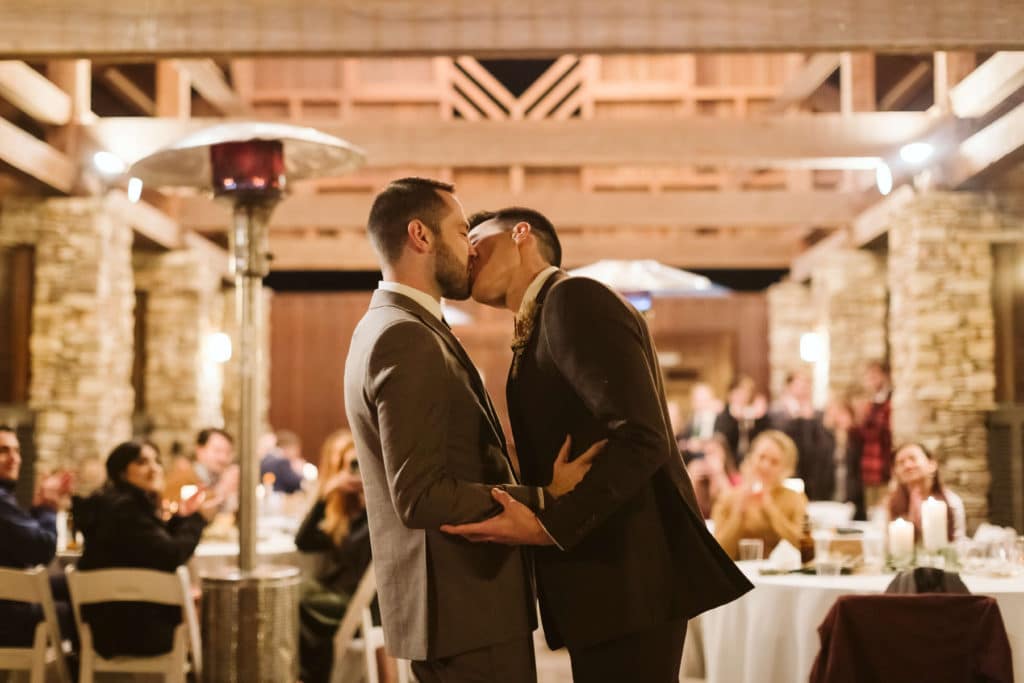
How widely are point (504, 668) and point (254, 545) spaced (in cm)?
217

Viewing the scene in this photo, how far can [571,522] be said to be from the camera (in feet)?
6.68

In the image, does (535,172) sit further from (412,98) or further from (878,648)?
(878,648)

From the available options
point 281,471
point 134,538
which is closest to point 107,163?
point 281,471

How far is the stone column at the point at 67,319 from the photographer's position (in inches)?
318

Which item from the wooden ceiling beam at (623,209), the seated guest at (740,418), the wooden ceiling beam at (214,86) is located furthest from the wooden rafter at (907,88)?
the wooden ceiling beam at (214,86)

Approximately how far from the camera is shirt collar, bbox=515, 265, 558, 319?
225 centimetres

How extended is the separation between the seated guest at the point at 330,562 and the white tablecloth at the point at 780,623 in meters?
1.60

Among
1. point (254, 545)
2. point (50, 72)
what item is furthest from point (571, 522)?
point (50, 72)

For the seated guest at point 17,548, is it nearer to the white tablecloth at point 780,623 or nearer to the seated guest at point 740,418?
the white tablecloth at point 780,623

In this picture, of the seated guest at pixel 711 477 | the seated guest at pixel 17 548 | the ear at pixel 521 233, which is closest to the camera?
the ear at pixel 521 233

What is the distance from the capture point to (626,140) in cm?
863

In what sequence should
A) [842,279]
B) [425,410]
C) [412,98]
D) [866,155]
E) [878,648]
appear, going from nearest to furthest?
[425,410] < [878,648] < [866,155] < [842,279] < [412,98]

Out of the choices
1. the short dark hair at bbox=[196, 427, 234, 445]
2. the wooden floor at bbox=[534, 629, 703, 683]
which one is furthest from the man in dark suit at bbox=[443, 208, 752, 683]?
the short dark hair at bbox=[196, 427, 234, 445]

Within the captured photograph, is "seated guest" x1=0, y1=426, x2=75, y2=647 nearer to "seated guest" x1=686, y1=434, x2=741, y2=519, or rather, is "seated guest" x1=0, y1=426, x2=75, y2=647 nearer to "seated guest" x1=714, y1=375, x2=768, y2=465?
"seated guest" x1=686, y1=434, x2=741, y2=519
